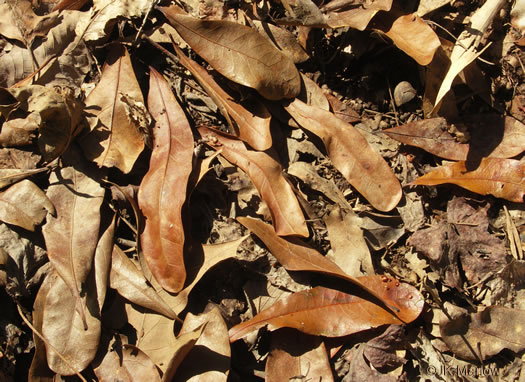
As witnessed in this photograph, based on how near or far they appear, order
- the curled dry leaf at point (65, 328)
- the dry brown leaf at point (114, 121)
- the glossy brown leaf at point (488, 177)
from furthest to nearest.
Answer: the glossy brown leaf at point (488, 177) → the dry brown leaf at point (114, 121) → the curled dry leaf at point (65, 328)

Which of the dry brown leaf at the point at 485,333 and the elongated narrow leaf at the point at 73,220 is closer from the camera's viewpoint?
the elongated narrow leaf at the point at 73,220

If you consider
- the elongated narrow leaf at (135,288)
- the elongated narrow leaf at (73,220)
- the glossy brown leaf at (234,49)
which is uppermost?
the glossy brown leaf at (234,49)

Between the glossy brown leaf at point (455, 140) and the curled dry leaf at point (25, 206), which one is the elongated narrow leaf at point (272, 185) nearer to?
the glossy brown leaf at point (455, 140)

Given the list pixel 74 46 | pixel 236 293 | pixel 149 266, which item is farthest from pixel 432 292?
pixel 74 46

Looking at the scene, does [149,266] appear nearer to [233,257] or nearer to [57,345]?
[233,257]

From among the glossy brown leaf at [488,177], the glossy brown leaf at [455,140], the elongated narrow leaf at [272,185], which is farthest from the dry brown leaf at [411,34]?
the elongated narrow leaf at [272,185]

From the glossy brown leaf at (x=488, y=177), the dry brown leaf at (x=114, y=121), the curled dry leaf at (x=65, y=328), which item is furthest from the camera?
the glossy brown leaf at (x=488, y=177)

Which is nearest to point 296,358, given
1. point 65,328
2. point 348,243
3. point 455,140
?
point 348,243

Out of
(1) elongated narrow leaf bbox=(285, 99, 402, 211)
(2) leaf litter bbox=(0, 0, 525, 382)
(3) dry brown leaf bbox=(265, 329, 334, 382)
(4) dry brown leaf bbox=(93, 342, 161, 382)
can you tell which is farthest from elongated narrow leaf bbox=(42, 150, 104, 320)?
(1) elongated narrow leaf bbox=(285, 99, 402, 211)
